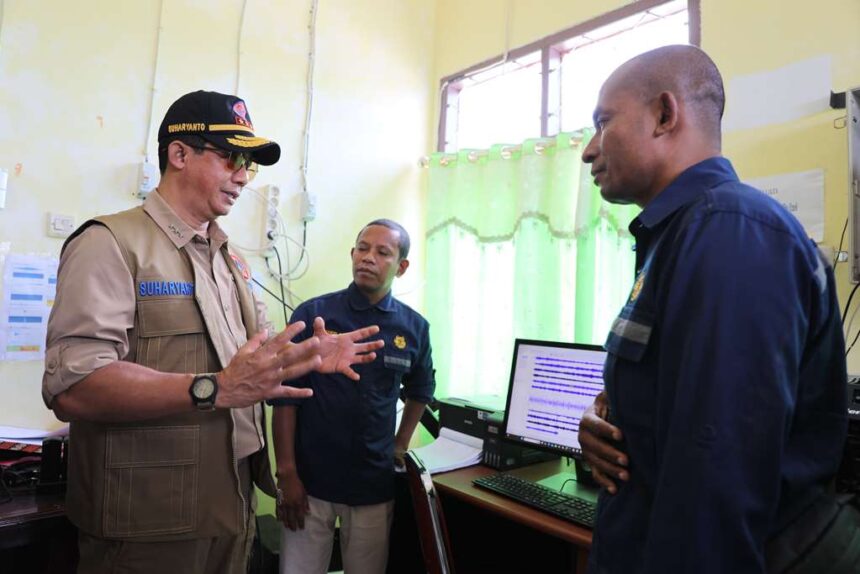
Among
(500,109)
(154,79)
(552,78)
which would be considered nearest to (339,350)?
(154,79)

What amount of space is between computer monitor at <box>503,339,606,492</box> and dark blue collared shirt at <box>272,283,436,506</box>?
0.43 meters

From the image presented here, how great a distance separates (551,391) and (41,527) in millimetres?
1554

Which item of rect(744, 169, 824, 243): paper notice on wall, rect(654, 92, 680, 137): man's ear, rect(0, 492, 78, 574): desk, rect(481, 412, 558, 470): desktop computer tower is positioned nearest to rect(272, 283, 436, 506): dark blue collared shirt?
rect(481, 412, 558, 470): desktop computer tower

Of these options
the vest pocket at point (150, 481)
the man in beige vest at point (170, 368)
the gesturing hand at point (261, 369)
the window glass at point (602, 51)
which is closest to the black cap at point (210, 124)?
the man in beige vest at point (170, 368)

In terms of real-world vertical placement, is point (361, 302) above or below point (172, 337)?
above

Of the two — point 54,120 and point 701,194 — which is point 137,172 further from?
point 701,194

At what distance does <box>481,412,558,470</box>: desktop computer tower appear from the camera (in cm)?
199

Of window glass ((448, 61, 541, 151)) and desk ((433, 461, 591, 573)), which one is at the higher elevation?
window glass ((448, 61, 541, 151))

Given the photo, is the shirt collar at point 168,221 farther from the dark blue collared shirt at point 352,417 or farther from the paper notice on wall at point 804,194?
the paper notice on wall at point 804,194

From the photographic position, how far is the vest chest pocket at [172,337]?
1197 millimetres

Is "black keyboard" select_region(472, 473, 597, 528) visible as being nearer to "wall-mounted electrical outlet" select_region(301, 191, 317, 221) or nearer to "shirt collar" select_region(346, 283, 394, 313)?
"shirt collar" select_region(346, 283, 394, 313)

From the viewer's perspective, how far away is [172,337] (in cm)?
123

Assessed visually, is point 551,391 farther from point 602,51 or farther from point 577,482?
point 602,51

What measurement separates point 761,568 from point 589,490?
1148 millimetres
